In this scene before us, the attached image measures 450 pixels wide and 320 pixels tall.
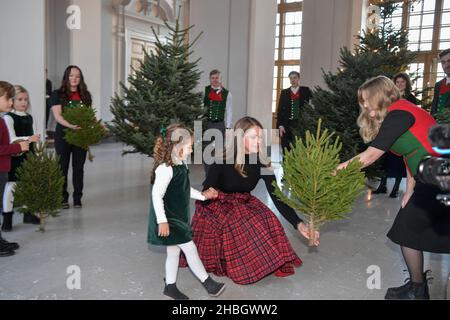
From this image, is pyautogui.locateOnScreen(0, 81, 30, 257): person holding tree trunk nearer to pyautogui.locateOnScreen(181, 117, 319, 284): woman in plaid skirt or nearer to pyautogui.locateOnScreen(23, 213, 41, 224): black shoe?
pyautogui.locateOnScreen(23, 213, 41, 224): black shoe

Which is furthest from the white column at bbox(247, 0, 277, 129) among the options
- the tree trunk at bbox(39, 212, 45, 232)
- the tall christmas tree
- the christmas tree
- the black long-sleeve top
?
the black long-sleeve top

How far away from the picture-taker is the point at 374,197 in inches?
279

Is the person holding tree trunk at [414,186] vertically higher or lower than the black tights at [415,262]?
higher

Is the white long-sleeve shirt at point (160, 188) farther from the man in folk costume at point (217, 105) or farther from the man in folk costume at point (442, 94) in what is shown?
the man in folk costume at point (217, 105)

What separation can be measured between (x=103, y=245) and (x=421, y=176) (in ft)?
10.2

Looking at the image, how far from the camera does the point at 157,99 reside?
651cm

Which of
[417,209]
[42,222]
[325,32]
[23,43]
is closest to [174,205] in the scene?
[417,209]

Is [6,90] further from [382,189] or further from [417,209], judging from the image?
[382,189]

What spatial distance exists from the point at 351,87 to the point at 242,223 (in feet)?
15.2

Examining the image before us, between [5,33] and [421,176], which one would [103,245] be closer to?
[421,176]

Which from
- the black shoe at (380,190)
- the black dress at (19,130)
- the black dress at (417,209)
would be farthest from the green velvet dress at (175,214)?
the black shoe at (380,190)

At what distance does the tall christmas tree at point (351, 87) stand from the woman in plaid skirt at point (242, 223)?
3.94 metres

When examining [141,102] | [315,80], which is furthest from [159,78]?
[315,80]

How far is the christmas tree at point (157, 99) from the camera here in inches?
256
